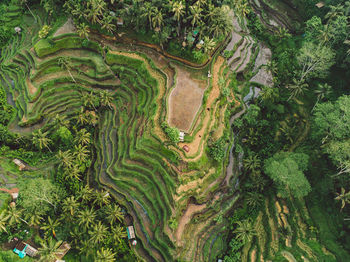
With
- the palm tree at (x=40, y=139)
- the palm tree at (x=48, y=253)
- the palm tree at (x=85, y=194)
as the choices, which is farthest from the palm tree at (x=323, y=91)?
the palm tree at (x=48, y=253)

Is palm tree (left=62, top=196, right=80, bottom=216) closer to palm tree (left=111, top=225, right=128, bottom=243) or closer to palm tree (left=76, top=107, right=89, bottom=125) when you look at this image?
palm tree (left=111, top=225, right=128, bottom=243)

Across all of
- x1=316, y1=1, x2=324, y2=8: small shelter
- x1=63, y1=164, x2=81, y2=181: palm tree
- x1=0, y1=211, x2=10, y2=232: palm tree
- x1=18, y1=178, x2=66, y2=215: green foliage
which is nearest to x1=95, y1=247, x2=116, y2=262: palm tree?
x1=18, y1=178, x2=66, y2=215: green foliage

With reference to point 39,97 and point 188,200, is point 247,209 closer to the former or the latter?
point 188,200

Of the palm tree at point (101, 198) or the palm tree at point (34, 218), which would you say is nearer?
the palm tree at point (34, 218)

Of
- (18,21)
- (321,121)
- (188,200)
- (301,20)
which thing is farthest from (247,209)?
(18,21)

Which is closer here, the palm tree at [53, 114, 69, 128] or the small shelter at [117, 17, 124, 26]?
the palm tree at [53, 114, 69, 128]

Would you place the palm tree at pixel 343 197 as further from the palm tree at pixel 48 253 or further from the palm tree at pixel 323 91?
the palm tree at pixel 48 253
